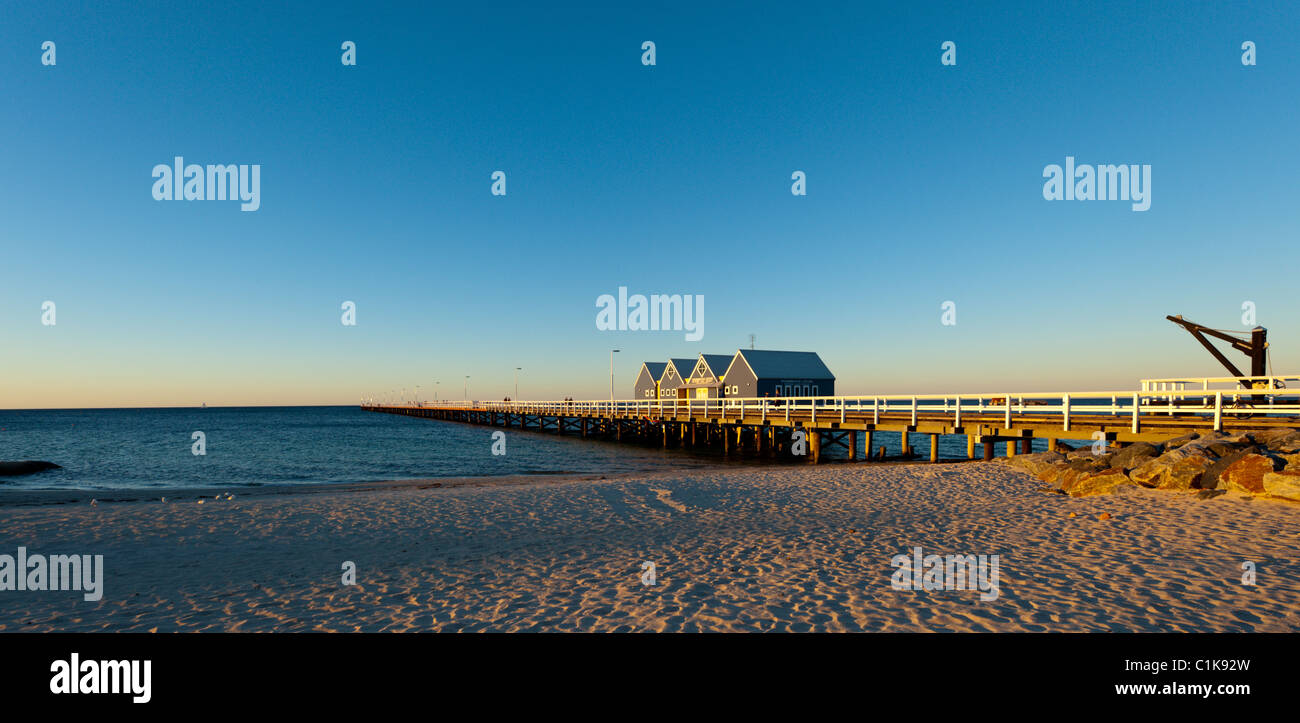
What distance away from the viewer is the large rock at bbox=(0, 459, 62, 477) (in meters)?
25.5

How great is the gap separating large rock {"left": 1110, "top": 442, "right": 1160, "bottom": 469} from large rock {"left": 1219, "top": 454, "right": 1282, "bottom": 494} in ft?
6.04

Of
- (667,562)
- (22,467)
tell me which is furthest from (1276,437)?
(22,467)

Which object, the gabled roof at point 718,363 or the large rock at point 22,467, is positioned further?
the gabled roof at point 718,363

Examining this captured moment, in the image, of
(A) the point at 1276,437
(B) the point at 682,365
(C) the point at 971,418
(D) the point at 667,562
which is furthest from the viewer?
(B) the point at 682,365

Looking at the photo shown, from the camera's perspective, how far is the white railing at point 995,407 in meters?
15.8

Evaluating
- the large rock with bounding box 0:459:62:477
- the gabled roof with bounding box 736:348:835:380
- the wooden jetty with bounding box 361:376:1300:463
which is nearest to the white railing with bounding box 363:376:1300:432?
the wooden jetty with bounding box 361:376:1300:463

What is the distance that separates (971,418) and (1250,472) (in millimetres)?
9939

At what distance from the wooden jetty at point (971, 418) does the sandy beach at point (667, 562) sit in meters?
5.37

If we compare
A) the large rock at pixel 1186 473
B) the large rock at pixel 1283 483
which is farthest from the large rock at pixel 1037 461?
the large rock at pixel 1283 483

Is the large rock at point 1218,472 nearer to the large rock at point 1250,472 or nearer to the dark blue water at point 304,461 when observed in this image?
the large rock at point 1250,472

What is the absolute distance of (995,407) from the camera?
19094mm

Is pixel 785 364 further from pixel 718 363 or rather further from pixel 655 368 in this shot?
pixel 655 368

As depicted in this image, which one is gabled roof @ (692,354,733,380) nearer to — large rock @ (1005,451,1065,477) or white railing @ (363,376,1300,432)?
white railing @ (363,376,1300,432)
